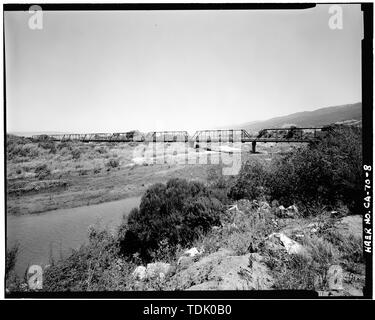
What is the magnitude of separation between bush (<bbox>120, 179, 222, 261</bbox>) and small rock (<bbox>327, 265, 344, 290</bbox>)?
270 cm

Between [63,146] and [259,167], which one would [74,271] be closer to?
[259,167]

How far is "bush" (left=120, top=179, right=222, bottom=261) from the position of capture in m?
6.19

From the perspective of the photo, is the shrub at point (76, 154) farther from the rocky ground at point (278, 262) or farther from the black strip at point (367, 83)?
the black strip at point (367, 83)

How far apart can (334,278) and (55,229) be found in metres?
7.01

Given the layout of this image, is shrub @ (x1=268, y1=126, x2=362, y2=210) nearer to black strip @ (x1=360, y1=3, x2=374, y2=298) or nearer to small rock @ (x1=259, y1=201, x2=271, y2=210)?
small rock @ (x1=259, y1=201, x2=271, y2=210)

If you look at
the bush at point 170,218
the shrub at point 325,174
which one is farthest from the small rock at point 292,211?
the bush at point 170,218

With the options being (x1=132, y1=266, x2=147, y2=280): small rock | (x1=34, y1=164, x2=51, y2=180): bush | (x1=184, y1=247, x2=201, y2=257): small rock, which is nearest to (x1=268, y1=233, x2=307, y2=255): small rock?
(x1=184, y1=247, x2=201, y2=257): small rock

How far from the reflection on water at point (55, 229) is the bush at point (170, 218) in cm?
115

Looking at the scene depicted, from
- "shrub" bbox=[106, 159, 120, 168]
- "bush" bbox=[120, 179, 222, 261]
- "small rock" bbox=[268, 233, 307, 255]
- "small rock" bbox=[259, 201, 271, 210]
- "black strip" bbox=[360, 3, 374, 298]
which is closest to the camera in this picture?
"small rock" bbox=[268, 233, 307, 255]

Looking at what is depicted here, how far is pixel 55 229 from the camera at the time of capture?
748 cm

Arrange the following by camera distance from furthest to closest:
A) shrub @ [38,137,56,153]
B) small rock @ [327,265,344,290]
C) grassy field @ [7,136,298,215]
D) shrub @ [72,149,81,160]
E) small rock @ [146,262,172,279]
Answer: shrub @ [72,149,81,160]
shrub @ [38,137,56,153]
grassy field @ [7,136,298,215]
small rock @ [146,262,172,279]
small rock @ [327,265,344,290]

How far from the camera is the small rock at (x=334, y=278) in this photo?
13.3ft
